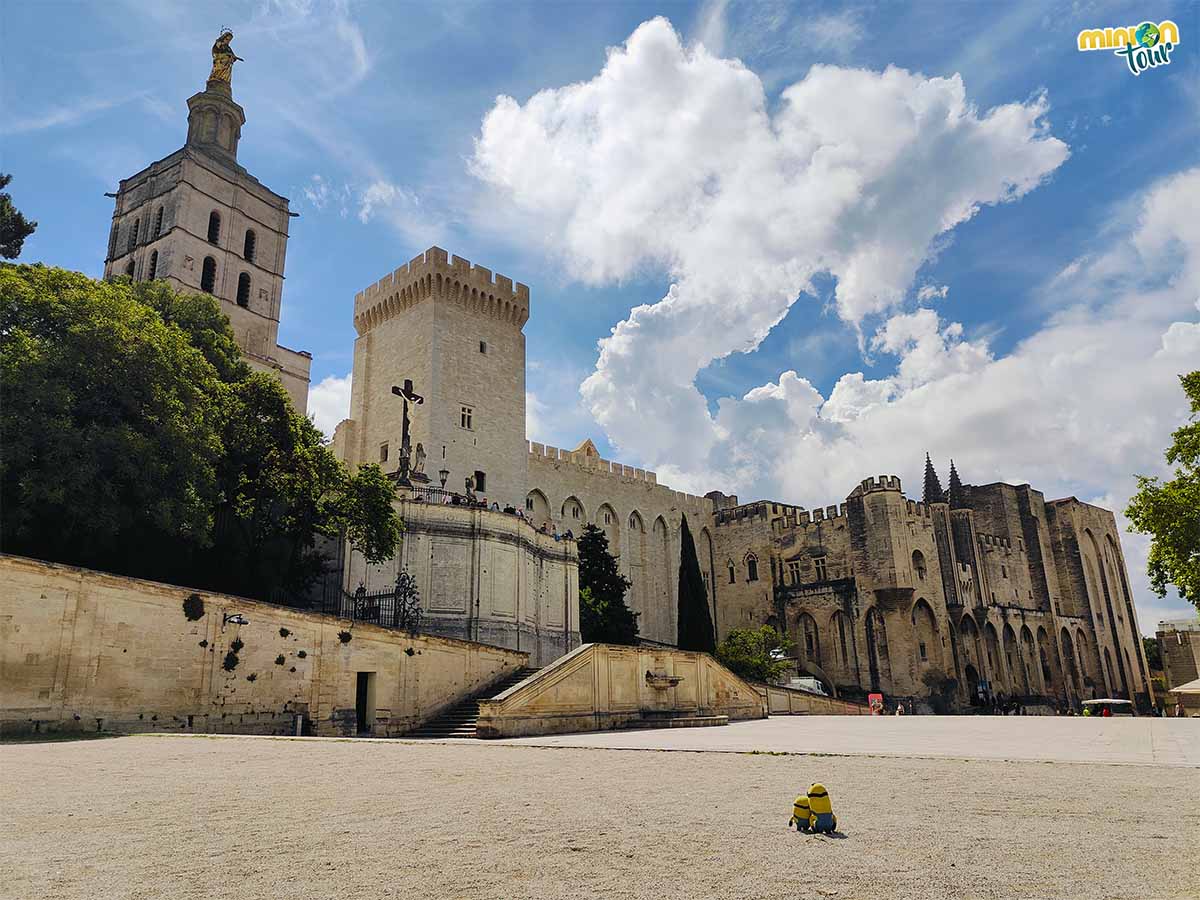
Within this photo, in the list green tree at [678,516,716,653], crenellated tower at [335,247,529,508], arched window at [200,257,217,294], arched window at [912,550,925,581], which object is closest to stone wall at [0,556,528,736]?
crenellated tower at [335,247,529,508]

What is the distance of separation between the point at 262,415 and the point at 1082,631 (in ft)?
155

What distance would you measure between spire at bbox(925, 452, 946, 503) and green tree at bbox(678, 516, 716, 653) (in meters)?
24.0

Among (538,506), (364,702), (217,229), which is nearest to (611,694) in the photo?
(364,702)

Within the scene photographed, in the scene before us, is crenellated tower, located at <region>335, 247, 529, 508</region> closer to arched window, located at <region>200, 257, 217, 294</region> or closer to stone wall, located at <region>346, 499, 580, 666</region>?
arched window, located at <region>200, 257, 217, 294</region>

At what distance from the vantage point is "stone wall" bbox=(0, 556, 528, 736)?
486 inches

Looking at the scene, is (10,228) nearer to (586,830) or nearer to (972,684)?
(586,830)

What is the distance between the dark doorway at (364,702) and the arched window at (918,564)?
3237 cm

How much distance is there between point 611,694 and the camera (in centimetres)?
1898

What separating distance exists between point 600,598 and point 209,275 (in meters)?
22.8

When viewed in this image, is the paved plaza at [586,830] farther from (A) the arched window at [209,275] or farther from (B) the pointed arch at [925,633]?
(B) the pointed arch at [925,633]

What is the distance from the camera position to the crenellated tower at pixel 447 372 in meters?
36.4

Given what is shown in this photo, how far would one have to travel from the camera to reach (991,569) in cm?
4750

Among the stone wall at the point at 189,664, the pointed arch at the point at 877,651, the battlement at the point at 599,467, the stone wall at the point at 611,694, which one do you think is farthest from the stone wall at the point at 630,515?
the stone wall at the point at 189,664

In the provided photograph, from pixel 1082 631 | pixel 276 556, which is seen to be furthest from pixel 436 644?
pixel 1082 631
